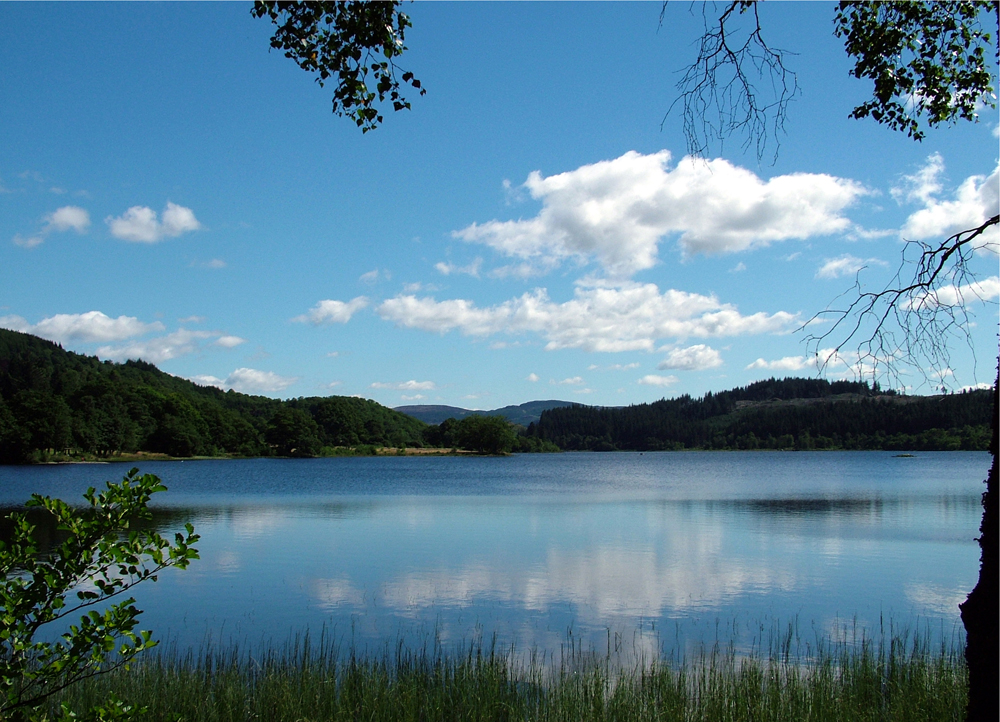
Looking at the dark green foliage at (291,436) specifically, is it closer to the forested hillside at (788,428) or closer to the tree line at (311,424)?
the tree line at (311,424)

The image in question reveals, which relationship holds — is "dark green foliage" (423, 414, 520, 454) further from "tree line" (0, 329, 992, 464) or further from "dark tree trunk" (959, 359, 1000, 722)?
"dark tree trunk" (959, 359, 1000, 722)

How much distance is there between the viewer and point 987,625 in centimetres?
420

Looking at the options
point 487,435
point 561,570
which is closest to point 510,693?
point 561,570

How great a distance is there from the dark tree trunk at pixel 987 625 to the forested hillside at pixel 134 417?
8872 cm

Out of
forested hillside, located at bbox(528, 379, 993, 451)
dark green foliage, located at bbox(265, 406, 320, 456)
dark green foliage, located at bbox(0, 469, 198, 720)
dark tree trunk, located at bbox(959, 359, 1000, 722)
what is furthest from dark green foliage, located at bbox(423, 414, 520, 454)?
dark green foliage, located at bbox(0, 469, 198, 720)

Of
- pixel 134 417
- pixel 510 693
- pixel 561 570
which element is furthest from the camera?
pixel 134 417

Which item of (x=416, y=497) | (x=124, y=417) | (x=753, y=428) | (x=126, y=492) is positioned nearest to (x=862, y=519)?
(x=416, y=497)

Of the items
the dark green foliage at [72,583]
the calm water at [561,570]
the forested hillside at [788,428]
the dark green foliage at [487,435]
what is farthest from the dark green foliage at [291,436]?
the dark green foliage at [72,583]

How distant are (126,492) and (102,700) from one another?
522 cm

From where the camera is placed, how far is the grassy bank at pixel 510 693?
24.1 ft

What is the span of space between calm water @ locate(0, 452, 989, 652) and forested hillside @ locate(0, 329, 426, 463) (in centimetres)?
4777

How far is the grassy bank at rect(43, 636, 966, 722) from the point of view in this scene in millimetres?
7359

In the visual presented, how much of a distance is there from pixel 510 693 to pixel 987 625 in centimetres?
519

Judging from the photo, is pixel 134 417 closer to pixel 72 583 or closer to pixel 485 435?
pixel 485 435
